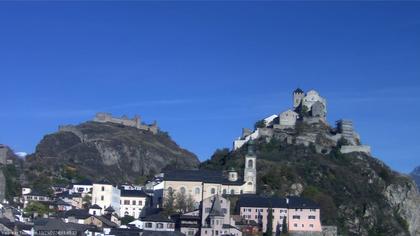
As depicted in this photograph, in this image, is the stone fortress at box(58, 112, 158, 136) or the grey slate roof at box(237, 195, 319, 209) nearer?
the grey slate roof at box(237, 195, 319, 209)

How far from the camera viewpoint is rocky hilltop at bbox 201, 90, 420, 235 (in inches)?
3834

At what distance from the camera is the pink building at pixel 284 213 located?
84.6 metres

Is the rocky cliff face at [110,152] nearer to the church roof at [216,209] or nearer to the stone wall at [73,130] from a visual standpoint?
the stone wall at [73,130]

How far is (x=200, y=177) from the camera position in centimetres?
9331

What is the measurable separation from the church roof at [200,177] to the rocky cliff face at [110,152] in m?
34.1

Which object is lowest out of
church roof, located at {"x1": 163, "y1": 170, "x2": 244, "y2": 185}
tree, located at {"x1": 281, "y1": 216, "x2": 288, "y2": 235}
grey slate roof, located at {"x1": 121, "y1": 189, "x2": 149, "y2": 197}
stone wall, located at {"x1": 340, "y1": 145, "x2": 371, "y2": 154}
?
tree, located at {"x1": 281, "y1": 216, "x2": 288, "y2": 235}

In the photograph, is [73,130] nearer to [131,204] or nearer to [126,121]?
[126,121]

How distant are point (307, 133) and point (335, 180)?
46.2 ft

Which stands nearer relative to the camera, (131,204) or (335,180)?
(131,204)

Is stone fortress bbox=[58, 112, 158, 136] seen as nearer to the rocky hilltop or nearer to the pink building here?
the rocky hilltop

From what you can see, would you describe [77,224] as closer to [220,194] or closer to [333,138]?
[220,194]

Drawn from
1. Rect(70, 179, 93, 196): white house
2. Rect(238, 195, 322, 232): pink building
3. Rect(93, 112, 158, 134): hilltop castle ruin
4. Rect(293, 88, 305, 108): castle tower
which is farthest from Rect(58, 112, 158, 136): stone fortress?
Rect(238, 195, 322, 232): pink building

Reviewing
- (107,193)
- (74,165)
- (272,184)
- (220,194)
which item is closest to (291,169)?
(272,184)

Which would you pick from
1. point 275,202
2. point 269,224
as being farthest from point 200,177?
point 269,224
